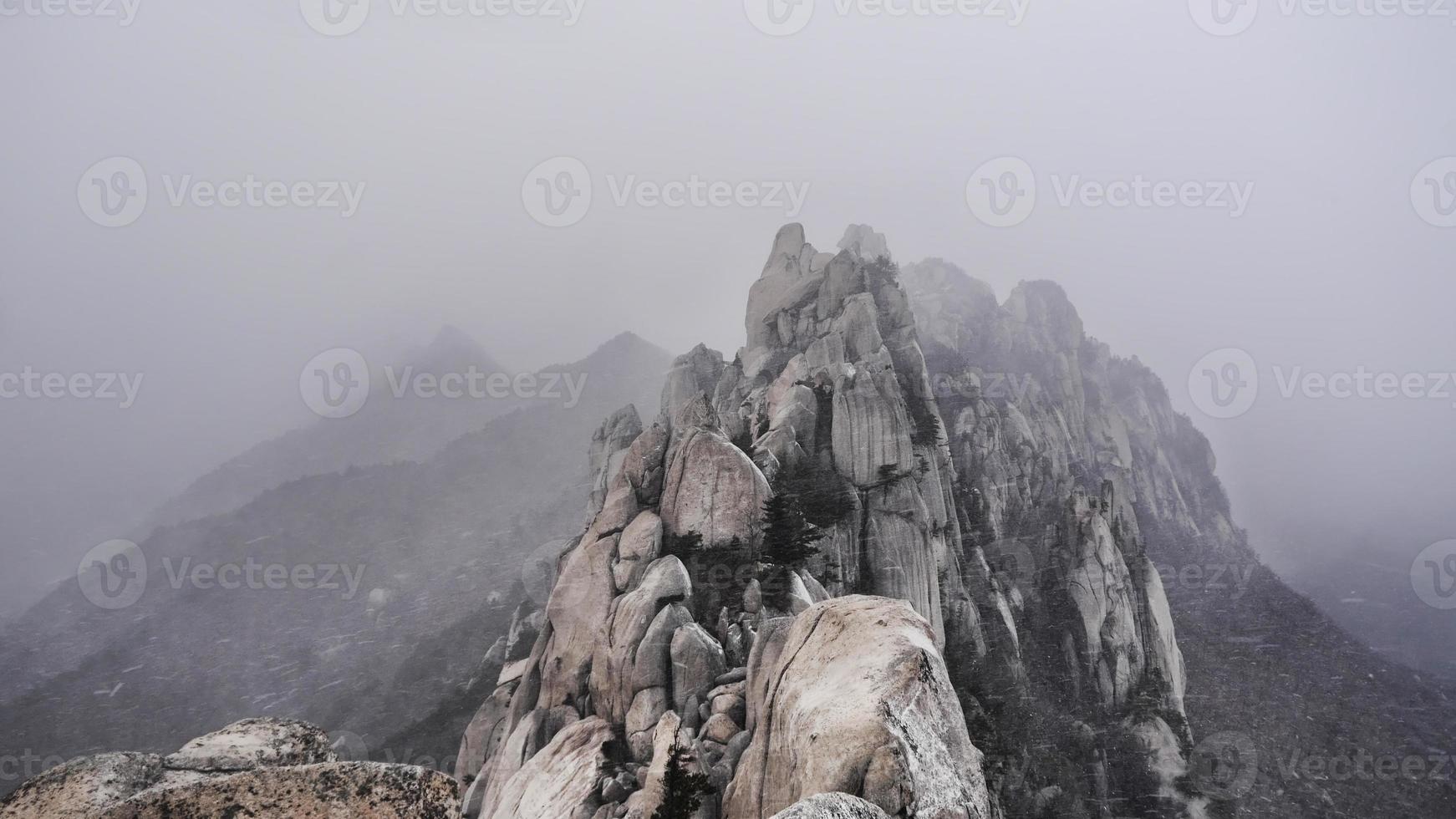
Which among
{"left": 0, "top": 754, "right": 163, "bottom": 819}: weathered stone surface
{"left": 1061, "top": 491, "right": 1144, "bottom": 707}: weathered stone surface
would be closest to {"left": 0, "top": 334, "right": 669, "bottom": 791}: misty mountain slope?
{"left": 0, "top": 754, "right": 163, "bottom": 819}: weathered stone surface

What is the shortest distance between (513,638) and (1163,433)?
79.4 m

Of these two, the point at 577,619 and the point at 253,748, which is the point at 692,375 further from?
the point at 253,748

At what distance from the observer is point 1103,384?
65.6 metres

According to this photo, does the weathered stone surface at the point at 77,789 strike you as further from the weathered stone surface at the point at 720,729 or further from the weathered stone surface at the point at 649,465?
the weathered stone surface at the point at 649,465

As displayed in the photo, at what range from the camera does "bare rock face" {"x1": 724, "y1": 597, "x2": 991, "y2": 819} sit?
279 inches

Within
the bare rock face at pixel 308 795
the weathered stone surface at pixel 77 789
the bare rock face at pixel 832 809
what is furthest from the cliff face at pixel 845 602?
the weathered stone surface at pixel 77 789

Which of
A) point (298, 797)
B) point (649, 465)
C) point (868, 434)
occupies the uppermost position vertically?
point (298, 797)

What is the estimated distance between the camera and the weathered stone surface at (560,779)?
1290cm

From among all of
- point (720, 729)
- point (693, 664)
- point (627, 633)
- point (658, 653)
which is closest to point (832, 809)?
point (720, 729)

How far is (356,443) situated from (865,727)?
117227mm

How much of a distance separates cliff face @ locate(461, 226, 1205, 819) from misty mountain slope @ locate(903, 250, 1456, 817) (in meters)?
0.56

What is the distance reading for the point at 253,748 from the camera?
7.09 metres

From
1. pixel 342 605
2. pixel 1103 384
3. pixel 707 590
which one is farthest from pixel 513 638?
pixel 1103 384

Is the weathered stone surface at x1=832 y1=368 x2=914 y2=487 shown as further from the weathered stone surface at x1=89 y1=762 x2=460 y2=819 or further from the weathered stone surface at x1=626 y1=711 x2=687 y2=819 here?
the weathered stone surface at x1=89 y1=762 x2=460 y2=819
